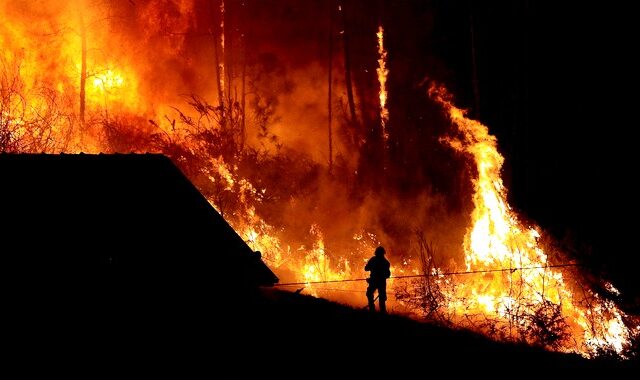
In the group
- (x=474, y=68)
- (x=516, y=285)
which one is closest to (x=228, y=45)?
(x=474, y=68)

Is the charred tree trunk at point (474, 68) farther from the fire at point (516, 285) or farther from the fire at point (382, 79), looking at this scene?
the fire at point (382, 79)

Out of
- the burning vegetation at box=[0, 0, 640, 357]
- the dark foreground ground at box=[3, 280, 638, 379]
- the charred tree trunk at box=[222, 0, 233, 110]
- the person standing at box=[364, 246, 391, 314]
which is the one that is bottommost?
the dark foreground ground at box=[3, 280, 638, 379]

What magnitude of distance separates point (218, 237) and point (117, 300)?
5.13 feet

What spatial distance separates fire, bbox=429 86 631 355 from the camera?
52.3 ft

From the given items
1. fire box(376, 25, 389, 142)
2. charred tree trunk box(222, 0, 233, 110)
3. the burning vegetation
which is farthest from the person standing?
charred tree trunk box(222, 0, 233, 110)

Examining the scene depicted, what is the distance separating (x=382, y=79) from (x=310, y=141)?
5.36 metres

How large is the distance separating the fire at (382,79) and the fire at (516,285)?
27.5ft

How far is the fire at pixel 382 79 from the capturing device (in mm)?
28266

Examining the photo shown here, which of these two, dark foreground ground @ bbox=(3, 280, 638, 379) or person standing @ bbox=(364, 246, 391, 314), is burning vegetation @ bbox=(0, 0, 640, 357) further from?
A: dark foreground ground @ bbox=(3, 280, 638, 379)

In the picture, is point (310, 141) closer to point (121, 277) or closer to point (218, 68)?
point (218, 68)

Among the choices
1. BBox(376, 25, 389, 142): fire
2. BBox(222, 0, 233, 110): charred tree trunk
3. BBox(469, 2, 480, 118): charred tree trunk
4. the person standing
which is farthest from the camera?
BBox(222, 0, 233, 110): charred tree trunk

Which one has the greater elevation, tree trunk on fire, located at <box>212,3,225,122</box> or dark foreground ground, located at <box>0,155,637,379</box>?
tree trunk on fire, located at <box>212,3,225,122</box>

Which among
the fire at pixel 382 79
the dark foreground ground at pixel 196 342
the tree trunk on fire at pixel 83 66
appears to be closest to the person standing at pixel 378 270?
the dark foreground ground at pixel 196 342

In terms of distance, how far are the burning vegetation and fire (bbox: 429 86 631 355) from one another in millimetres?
56
